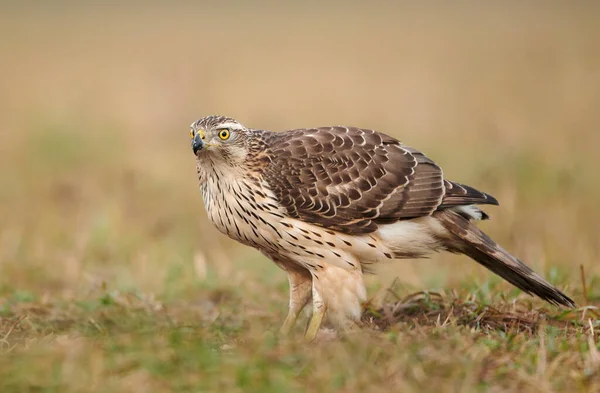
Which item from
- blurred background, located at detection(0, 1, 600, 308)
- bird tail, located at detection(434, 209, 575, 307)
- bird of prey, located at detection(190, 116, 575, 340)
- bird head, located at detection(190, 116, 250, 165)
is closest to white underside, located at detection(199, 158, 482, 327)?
bird of prey, located at detection(190, 116, 575, 340)

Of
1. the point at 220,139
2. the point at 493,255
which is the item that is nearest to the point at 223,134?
the point at 220,139

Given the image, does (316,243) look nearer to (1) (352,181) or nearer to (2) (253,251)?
(1) (352,181)

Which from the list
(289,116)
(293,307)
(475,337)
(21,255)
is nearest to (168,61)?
(289,116)

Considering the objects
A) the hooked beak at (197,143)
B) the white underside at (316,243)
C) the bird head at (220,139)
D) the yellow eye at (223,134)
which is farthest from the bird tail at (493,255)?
the hooked beak at (197,143)

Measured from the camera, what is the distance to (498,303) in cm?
620

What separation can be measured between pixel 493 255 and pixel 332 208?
3.80 ft

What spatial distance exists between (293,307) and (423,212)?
1101 mm

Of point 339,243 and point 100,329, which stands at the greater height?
point 339,243

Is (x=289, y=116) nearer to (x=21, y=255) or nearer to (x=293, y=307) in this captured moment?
(x=21, y=255)

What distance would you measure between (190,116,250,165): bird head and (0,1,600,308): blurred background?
139 cm

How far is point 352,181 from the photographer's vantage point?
19.9 feet

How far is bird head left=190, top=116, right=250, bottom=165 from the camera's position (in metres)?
5.79

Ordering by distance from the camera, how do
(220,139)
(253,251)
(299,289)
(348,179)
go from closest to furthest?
(220,139)
(348,179)
(299,289)
(253,251)

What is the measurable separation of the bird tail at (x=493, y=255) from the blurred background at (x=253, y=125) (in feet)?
1.49
